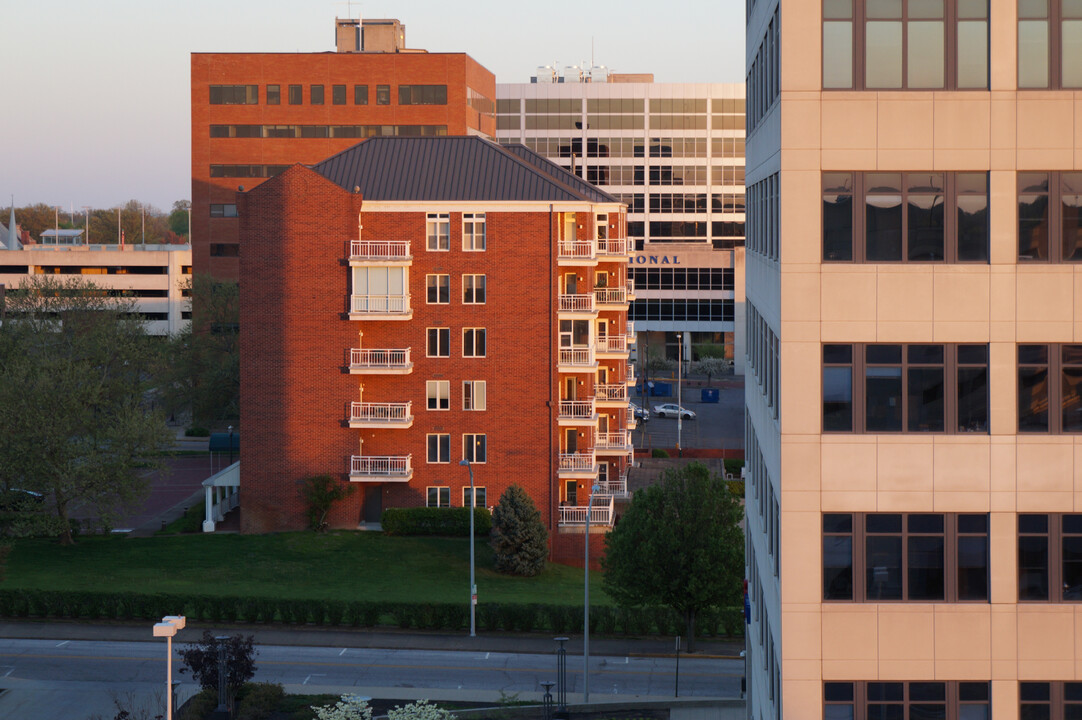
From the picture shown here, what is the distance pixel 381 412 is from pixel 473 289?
23.0 ft

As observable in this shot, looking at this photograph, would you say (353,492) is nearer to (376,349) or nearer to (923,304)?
(376,349)

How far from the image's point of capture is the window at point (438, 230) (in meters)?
57.3

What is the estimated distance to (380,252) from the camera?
56750 millimetres

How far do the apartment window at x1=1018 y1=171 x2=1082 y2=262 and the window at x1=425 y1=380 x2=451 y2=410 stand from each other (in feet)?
134

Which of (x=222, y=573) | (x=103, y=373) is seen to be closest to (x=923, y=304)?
(x=222, y=573)

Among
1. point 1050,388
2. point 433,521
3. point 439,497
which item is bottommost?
point 433,521

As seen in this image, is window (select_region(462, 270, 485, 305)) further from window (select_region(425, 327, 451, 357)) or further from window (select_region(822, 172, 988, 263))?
window (select_region(822, 172, 988, 263))

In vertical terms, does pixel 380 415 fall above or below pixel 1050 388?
below

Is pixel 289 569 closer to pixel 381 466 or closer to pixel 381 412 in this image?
pixel 381 466

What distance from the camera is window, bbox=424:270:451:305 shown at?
189 ft

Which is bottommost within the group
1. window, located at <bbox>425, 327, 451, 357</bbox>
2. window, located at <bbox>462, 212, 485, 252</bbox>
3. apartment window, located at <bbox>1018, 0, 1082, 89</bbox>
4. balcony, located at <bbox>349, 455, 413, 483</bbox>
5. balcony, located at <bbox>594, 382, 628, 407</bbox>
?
balcony, located at <bbox>349, 455, 413, 483</bbox>

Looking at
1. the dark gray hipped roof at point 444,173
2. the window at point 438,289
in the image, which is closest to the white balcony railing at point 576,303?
the dark gray hipped roof at point 444,173

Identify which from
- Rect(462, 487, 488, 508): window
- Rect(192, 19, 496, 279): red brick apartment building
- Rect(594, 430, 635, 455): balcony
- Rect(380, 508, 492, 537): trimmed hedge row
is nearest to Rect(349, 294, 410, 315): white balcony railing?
Rect(462, 487, 488, 508): window

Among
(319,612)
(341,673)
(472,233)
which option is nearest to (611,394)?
(472,233)
